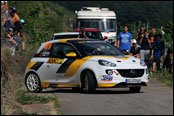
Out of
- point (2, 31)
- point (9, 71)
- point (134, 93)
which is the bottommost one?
point (134, 93)

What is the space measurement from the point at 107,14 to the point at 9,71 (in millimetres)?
27605

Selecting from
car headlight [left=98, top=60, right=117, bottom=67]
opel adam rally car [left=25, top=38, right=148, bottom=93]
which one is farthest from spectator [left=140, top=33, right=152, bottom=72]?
car headlight [left=98, top=60, right=117, bottom=67]

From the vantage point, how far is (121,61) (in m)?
16.1

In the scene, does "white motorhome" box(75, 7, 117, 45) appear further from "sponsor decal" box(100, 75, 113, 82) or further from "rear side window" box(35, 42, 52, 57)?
"sponsor decal" box(100, 75, 113, 82)

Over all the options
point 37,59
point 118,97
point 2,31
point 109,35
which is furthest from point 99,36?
point 2,31

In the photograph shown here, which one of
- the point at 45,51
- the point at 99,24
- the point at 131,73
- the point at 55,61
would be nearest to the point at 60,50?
the point at 55,61

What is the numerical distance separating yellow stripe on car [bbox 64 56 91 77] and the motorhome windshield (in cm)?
2120

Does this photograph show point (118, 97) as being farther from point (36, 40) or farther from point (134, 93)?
point (36, 40)

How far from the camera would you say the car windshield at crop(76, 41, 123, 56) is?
16.8 metres

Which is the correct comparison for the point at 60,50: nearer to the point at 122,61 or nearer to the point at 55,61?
the point at 55,61

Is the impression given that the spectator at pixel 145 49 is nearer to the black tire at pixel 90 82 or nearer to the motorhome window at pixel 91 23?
the black tire at pixel 90 82

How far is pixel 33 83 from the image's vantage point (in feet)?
56.4

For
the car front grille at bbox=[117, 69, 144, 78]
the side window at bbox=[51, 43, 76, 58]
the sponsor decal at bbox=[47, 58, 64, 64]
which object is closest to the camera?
the car front grille at bbox=[117, 69, 144, 78]

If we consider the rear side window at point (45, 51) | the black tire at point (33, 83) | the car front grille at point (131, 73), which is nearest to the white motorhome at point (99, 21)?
the rear side window at point (45, 51)
